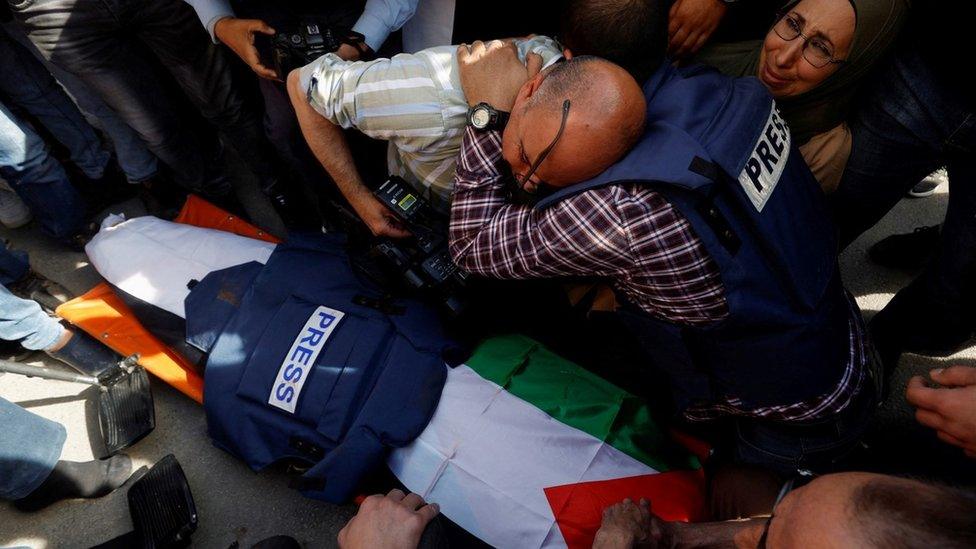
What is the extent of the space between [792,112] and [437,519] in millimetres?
1666

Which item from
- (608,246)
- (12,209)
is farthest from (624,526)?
(12,209)

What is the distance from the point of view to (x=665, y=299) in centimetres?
135

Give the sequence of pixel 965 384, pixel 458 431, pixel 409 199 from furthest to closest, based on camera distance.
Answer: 1. pixel 409 199
2. pixel 458 431
3. pixel 965 384

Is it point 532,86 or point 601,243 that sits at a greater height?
point 532,86

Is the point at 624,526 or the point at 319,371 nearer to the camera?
the point at 624,526

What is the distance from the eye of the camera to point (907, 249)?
245cm

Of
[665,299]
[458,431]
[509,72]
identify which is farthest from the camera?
[458,431]

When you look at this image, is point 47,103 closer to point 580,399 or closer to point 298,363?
point 298,363

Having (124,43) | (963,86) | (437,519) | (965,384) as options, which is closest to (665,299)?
(965,384)

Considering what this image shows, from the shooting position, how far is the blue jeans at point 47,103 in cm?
226

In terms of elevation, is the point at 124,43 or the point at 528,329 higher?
the point at 124,43

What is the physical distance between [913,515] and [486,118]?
1194mm

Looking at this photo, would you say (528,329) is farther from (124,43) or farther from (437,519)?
(124,43)

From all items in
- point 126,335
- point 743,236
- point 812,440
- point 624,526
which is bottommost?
point 812,440
